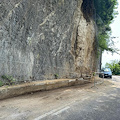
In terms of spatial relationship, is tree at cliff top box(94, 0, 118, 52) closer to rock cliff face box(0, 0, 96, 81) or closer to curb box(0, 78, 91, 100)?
rock cliff face box(0, 0, 96, 81)

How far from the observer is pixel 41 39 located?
22.0ft

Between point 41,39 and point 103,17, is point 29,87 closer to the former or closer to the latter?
point 41,39

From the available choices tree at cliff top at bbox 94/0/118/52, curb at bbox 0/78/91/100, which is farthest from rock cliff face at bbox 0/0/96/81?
tree at cliff top at bbox 94/0/118/52

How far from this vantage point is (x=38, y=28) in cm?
649

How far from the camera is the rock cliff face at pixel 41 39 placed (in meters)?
5.14

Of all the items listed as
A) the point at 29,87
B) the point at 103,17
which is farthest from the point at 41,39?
the point at 103,17

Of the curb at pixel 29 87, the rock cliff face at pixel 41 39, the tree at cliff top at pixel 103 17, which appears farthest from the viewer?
the tree at cliff top at pixel 103 17

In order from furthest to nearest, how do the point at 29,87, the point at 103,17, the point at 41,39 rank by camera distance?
the point at 103,17 → the point at 41,39 → the point at 29,87

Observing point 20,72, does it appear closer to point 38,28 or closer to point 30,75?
point 30,75

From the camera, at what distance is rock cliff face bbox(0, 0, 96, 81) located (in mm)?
5141

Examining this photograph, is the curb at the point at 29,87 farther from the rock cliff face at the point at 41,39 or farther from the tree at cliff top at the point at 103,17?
the tree at cliff top at the point at 103,17

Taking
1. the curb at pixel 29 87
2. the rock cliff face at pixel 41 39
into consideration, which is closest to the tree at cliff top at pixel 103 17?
the rock cliff face at pixel 41 39

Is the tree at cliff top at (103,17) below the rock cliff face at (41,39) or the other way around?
the other way around

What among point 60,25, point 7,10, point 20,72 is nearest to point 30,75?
point 20,72
